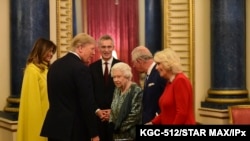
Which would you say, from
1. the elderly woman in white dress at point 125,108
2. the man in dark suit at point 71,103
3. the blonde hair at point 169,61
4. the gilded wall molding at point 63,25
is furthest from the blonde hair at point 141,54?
the gilded wall molding at point 63,25

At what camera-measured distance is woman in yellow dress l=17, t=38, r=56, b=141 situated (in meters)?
4.45

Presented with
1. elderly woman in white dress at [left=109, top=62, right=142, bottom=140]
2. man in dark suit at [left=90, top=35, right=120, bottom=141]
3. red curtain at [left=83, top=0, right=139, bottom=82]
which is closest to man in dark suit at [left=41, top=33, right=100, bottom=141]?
elderly woman in white dress at [left=109, top=62, right=142, bottom=140]

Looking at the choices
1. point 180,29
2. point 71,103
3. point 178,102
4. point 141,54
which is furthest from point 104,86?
point 180,29

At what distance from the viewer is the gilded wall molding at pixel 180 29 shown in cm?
688

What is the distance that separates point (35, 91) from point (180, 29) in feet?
10.2

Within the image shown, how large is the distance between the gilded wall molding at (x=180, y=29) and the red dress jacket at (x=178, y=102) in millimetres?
2933

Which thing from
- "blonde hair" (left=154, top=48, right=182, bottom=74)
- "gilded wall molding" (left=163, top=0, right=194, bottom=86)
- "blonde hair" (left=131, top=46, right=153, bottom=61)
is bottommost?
"blonde hair" (left=154, top=48, right=182, bottom=74)

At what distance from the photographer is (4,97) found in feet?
20.4

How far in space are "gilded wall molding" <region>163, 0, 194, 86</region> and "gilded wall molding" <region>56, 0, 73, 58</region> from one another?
1446mm

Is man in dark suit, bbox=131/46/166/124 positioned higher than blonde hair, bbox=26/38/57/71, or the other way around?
blonde hair, bbox=26/38/57/71

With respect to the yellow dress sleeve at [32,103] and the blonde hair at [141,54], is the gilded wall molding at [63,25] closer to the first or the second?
the yellow dress sleeve at [32,103]

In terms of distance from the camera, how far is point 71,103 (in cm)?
390

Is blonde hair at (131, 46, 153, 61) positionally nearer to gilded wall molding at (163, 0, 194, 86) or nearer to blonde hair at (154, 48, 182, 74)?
blonde hair at (154, 48, 182, 74)

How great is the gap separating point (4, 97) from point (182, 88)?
10.3 feet
